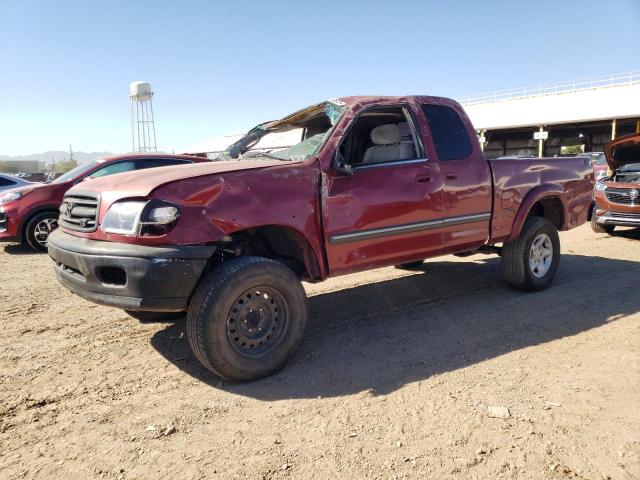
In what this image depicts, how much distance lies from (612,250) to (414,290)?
14.5 ft

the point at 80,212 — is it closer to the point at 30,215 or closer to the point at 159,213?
the point at 159,213

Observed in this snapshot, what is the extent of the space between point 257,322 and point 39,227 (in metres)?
6.65

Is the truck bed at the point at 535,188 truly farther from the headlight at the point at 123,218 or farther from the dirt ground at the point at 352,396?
the headlight at the point at 123,218

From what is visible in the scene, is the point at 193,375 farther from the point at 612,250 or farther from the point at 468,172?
the point at 612,250

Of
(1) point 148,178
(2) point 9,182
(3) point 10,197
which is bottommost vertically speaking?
(3) point 10,197

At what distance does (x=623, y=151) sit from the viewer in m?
8.45

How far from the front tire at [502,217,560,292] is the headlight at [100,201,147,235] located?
393 cm

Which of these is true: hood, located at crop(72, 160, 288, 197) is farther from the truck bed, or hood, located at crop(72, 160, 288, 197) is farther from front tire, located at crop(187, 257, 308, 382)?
the truck bed

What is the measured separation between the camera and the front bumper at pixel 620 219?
839 cm

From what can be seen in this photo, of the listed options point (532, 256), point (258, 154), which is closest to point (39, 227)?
point (258, 154)

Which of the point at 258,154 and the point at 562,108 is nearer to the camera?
the point at 258,154

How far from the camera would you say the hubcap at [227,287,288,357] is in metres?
3.19

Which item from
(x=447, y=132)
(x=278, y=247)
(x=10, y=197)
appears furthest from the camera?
(x=10, y=197)

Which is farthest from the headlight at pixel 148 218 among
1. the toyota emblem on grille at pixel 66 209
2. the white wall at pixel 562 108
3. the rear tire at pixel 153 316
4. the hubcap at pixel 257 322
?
the white wall at pixel 562 108
